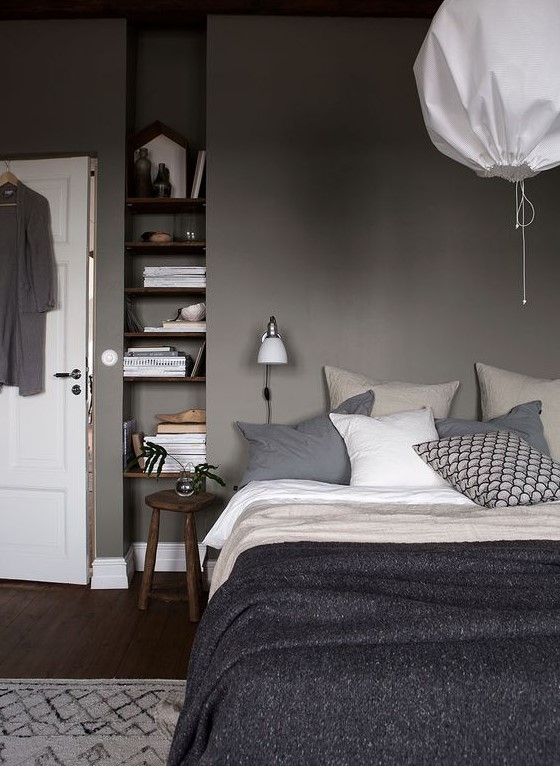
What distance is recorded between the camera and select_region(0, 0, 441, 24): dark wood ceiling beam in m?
3.24

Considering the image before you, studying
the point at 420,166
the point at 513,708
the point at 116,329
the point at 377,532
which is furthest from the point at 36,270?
the point at 513,708

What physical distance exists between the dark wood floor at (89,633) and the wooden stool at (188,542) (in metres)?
0.09

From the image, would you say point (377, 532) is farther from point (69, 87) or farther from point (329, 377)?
point (69, 87)

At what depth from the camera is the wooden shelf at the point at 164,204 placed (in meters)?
3.39

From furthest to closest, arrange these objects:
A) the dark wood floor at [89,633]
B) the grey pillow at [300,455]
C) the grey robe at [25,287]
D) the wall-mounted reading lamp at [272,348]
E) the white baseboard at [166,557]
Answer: the white baseboard at [166,557], the grey robe at [25,287], the wall-mounted reading lamp at [272,348], the grey pillow at [300,455], the dark wood floor at [89,633]

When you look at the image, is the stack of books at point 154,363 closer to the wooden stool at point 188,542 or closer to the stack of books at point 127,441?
the stack of books at point 127,441

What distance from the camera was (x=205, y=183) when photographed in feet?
11.3

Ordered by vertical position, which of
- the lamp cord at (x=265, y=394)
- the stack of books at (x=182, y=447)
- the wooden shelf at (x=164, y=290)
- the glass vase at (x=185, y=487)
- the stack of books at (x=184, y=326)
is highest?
the wooden shelf at (x=164, y=290)

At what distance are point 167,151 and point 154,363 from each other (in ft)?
4.04

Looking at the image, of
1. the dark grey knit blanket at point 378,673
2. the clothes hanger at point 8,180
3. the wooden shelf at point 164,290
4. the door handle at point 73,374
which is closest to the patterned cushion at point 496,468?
the dark grey knit blanket at point 378,673

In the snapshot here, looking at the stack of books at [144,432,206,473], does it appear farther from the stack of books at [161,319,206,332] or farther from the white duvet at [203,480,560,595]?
the white duvet at [203,480,560,595]

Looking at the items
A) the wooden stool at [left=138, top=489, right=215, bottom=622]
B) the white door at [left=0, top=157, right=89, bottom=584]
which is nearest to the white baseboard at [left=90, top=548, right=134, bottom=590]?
the white door at [left=0, top=157, right=89, bottom=584]

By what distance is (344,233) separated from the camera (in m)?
3.32

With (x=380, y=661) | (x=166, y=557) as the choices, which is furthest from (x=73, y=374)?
(x=380, y=661)
